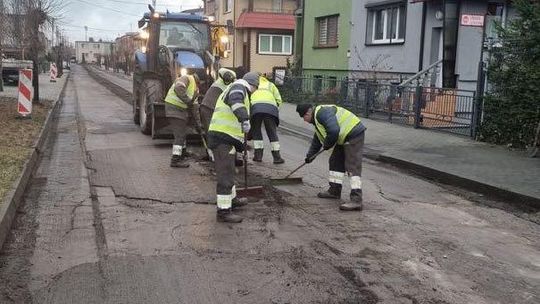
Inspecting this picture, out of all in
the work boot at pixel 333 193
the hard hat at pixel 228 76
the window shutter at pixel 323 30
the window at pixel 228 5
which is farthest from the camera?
the window at pixel 228 5

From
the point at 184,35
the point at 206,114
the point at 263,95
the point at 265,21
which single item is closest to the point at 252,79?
the point at 206,114

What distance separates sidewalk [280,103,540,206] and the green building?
906cm

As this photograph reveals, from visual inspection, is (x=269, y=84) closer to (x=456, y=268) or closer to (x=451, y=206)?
(x=451, y=206)

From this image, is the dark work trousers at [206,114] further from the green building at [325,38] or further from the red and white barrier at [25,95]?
the green building at [325,38]

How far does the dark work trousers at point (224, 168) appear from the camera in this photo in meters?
6.67

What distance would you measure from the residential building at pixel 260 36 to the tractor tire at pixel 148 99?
86.9 ft

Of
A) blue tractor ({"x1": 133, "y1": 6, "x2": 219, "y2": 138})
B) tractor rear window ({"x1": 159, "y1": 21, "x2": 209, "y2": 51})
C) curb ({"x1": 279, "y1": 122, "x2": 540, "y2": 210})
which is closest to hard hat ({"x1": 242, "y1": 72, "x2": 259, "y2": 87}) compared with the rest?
curb ({"x1": 279, "y1": 122, "x2": 540, "y2": 210})

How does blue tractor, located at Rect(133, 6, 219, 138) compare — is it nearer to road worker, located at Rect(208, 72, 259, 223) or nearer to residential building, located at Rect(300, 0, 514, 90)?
road worker, located at Rect(208, 72, 259, 223)

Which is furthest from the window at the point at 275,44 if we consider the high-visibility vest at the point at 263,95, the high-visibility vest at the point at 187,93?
the high-visibility vest at the point at 187,93

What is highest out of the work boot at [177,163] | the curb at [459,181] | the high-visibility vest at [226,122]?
the high-visibility vest at [226,122]

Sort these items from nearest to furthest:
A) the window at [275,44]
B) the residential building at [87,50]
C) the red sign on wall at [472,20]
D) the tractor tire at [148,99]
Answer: the tractor tire at [148,99]
the red sign on wall at [472,20]
the window at [275,44]
the residential building at [87,50]

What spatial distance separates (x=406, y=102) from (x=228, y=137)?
10.7 metres

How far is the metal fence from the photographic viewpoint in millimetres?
14164

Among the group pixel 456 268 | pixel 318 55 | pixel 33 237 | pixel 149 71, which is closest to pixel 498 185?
pixel 456 268
